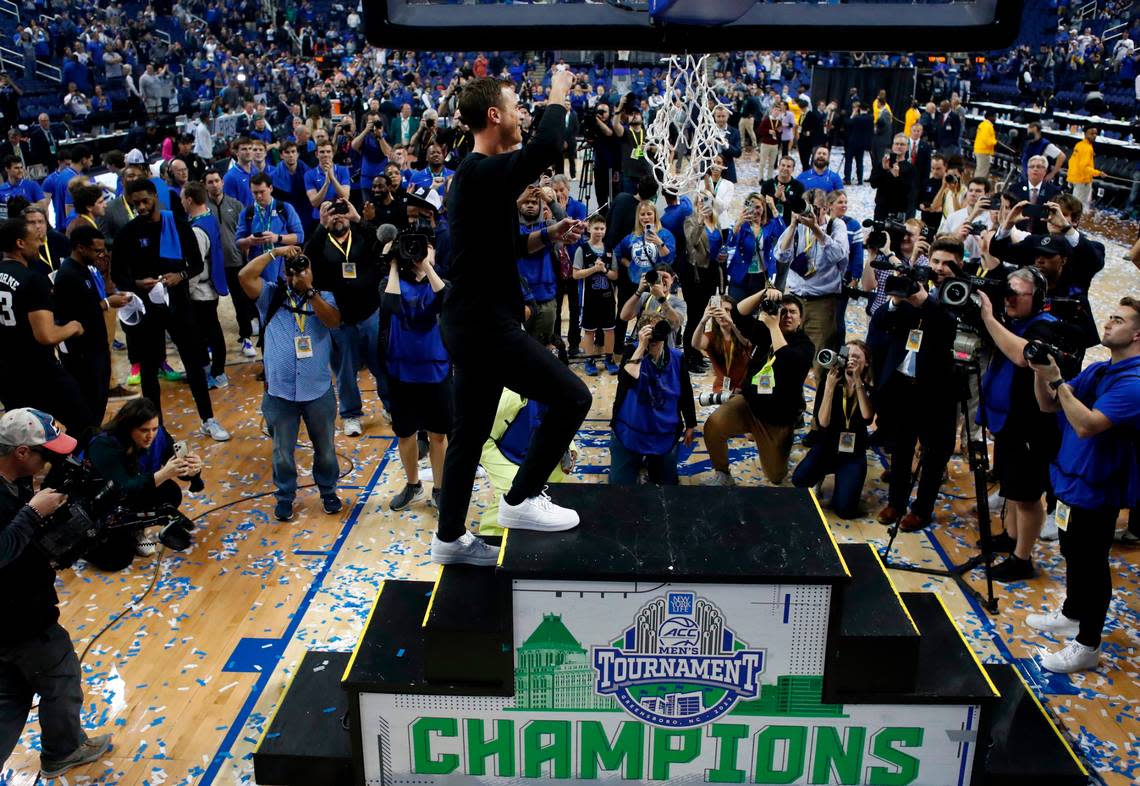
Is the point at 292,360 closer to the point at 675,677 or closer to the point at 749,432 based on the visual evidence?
the point at 749,432

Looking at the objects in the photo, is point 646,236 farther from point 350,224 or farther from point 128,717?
point 128,717

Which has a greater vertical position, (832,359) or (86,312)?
(86,312)

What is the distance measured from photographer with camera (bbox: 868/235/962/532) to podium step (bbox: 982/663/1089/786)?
1682mm

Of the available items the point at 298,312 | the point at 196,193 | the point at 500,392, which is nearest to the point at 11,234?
the point at 298,312

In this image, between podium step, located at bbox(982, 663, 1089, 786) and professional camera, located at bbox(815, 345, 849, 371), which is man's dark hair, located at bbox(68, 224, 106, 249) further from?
podium step, located at bbox(982, 663, 1089, 786)

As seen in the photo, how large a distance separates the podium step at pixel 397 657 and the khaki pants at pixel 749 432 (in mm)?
2731

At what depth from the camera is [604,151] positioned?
12484mm

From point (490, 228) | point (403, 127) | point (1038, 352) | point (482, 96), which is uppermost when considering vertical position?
point (482, 96)

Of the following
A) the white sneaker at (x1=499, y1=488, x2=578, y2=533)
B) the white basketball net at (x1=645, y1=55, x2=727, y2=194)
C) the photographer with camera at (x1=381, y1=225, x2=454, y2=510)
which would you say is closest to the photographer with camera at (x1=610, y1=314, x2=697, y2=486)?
the photographer with camera at (x1=381, y1=225, x2=454, y2=510)

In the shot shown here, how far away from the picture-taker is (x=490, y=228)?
3139mm

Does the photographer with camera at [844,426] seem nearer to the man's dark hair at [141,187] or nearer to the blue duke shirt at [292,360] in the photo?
the blue duke shirt at [292,360]

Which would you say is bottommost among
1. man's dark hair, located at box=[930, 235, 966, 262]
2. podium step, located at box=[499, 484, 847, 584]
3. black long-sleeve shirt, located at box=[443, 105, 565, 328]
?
podium step, located at box=[499, 484, 847, 584]

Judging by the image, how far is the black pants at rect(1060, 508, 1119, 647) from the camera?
435 centimetres

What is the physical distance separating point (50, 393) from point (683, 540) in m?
4.33
